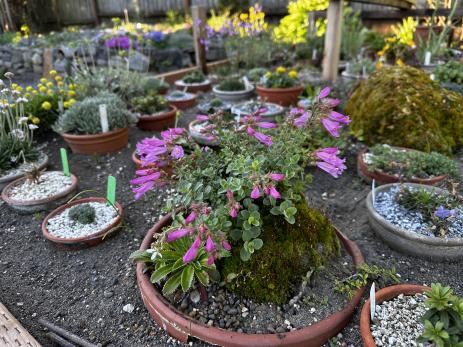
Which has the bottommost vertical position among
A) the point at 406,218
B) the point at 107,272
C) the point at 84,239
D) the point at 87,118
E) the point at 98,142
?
the point at 107,272

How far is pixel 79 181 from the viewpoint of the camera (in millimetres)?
3203

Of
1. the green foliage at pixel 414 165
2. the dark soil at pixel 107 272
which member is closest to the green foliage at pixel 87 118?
the dark soil at pixel 107 272

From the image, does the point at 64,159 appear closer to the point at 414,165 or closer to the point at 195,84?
the point at 414,165

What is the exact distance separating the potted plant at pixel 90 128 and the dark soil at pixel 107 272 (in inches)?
32.8

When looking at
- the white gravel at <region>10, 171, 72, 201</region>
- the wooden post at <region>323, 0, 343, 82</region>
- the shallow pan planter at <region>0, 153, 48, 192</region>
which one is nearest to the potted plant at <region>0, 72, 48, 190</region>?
the shallow pan planter at <region>0, 153, 48, 192</region>

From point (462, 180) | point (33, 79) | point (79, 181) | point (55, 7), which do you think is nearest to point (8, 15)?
point (55, 7)

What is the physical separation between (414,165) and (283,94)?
2343 millimetres

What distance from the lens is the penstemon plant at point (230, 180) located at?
155 cm

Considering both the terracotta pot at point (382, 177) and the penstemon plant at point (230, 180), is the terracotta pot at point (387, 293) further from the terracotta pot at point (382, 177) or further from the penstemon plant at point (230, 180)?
the terracotta pot at point (382, 177)

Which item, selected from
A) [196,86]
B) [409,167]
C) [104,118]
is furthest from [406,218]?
[196,86]

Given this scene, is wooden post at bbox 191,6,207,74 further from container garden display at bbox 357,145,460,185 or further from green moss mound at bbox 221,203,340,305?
green moss mound at bbox 221,203,340,305

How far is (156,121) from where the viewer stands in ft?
13.4

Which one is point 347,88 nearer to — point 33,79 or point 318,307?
point 318,307

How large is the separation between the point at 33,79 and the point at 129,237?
715 cm
